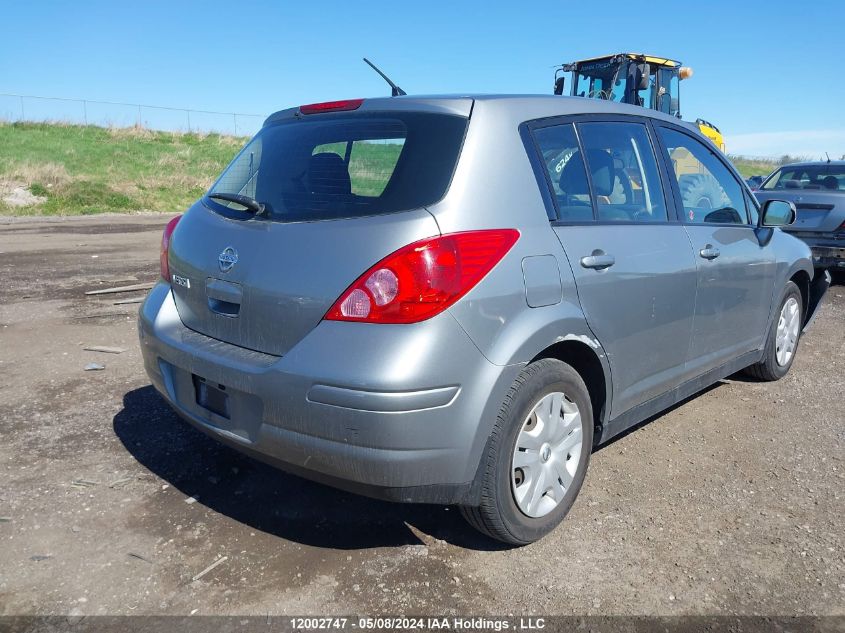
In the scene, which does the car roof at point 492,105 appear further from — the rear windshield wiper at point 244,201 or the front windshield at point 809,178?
the front windshield at point 809,178

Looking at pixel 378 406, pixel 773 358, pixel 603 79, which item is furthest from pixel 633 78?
pixel 378 406

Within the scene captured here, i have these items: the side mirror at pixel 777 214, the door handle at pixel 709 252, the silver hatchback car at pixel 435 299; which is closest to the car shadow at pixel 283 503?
the silver hatchback car at pixel 435 299

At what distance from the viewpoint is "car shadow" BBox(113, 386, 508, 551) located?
3.03 meters

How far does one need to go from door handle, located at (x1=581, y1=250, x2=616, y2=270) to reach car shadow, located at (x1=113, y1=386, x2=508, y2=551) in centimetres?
125

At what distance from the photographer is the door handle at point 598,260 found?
9.78 feet

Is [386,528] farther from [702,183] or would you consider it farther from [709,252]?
[702,183]

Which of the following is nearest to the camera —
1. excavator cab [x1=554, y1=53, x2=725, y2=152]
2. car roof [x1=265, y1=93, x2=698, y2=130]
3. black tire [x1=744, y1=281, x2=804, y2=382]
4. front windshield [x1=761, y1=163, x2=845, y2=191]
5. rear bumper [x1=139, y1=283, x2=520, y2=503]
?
rear bumper [x1=139, y1=283, x2=520, y2=503]

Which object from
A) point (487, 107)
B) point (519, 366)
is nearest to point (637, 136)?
point (487, 107)

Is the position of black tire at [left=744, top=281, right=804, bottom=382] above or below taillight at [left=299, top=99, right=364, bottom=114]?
below

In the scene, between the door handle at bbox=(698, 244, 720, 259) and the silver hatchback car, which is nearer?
the silver hatchback car

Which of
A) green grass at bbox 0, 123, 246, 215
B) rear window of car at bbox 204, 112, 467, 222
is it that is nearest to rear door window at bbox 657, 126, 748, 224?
rear window of car at bbox 204, 112, 467, 222

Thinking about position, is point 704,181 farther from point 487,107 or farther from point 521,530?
point 521,530

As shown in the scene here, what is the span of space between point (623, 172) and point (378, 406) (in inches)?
75.6

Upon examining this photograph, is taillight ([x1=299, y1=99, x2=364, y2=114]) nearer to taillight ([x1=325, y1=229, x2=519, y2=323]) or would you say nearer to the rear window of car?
the rear window of car
